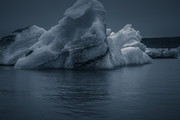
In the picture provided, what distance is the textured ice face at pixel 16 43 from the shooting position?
24.3 m

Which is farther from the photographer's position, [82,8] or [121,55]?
[121,55]

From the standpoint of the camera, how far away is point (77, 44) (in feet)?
59.3

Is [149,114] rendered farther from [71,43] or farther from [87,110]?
[71,43]

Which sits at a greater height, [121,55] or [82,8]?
[82,8]

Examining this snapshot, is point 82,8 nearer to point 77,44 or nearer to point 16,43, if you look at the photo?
point 77,44

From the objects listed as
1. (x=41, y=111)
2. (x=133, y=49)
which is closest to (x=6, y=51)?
(x=133, y=49)

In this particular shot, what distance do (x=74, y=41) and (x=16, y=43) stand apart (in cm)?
906

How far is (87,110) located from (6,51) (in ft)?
68.7

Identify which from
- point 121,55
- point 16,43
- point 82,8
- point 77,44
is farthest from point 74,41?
point 16,43

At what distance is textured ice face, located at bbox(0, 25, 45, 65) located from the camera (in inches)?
958

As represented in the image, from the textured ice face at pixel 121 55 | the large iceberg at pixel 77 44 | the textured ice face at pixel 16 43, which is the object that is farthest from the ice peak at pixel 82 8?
the textured ice face at pixel 16 43

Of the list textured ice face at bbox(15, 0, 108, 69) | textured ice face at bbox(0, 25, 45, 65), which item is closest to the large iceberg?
textured ice face at bbox(15, 0, 108, 69)

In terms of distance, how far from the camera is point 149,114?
5242 millimetres

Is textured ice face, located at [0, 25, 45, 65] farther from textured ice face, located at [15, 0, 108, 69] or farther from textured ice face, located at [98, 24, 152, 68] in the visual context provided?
textured ice face, located at [98, 24, 152, 68]
